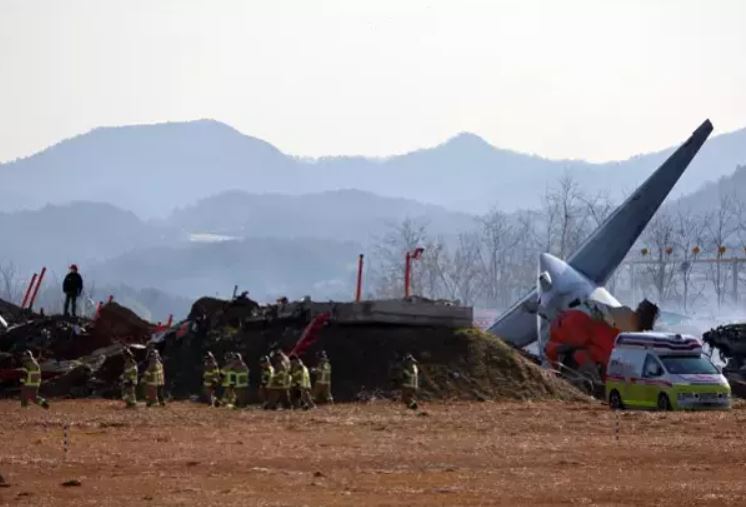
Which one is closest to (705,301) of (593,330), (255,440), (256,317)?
(593,330)

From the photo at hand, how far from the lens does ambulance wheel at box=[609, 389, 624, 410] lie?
4119cm

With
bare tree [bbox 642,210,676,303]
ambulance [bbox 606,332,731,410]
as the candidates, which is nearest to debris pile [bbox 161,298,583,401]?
ambulance [bbox 606,332,731,410]

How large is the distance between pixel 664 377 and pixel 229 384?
11.8 meters

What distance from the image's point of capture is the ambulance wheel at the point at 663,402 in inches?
1542

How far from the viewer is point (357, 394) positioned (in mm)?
43500

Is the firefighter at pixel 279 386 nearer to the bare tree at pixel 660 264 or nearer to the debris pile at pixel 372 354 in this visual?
the debris pile at pixel 372 354

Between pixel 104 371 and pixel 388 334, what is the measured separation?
9007mm

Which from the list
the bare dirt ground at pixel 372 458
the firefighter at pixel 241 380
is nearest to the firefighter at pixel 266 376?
the firefighter at pixel 241 380

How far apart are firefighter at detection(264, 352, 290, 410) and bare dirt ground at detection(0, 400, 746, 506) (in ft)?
4.54

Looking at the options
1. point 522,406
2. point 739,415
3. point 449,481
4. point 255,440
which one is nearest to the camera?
point 449,481

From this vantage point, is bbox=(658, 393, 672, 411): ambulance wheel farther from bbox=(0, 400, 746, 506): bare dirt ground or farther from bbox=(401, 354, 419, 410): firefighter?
bbox=(401, 354, 419, 410): firefighter

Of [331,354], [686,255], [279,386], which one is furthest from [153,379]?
[686,255]

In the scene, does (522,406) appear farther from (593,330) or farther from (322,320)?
(593,330)

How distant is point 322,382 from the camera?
1630 inches
